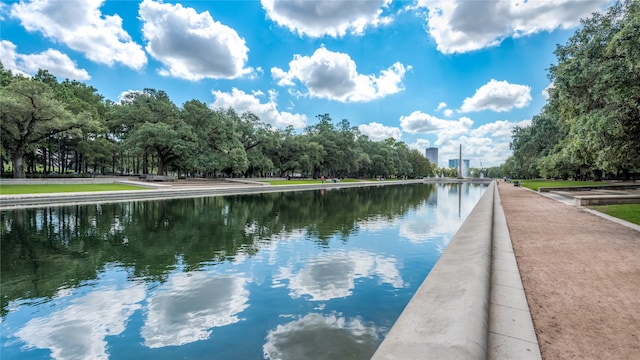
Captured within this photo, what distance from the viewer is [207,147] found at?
47688 mm

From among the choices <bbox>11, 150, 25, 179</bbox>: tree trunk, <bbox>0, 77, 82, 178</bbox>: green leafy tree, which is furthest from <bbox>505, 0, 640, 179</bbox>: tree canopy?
<bbox>11, 150, 25, 179</bbox>: tree trunk

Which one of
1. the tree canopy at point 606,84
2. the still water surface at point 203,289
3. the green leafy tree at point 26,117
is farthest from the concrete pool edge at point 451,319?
the green leafy tree at point 26,117

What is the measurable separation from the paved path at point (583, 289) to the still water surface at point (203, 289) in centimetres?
216

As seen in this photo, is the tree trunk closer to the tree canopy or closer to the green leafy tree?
the green leafy tree

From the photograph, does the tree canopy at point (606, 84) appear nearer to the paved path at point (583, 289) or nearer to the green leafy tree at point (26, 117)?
the paved path at point (583, 289)

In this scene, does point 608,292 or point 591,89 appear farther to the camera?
point 591,89

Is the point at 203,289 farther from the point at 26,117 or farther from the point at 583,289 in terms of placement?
the point at 26,117

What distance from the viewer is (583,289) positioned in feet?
17.2

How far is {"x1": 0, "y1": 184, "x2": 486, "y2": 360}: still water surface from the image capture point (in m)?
4.47

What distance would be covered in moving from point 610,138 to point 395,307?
12438 millimetres

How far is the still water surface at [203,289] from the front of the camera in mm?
4469

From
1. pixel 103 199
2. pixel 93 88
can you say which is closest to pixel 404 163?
pixel 93 88

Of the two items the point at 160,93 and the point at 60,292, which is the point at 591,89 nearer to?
the point at 60,292

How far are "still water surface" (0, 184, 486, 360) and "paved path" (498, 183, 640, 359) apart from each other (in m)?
2.16
